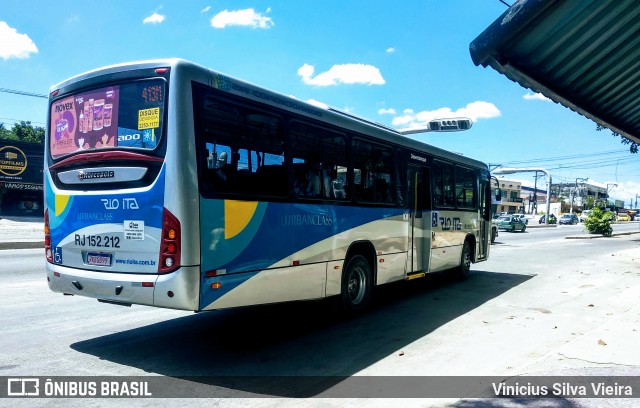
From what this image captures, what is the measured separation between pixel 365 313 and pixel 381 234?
55.4 inches

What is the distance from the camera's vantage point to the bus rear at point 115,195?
5055 mm

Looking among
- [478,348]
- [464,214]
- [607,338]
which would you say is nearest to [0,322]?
[478,348]

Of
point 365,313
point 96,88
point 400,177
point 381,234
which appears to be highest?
point 96,88

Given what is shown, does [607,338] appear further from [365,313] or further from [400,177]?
[400,177]

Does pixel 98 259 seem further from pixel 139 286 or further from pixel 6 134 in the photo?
pixel 6 134

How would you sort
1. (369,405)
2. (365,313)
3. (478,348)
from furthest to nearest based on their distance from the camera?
(365,313) < (478,348) < (369,405)

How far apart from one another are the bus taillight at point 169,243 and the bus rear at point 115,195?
10 millimetres

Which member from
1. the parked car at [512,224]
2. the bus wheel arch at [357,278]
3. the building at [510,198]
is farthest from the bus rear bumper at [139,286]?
the building at [510,198]

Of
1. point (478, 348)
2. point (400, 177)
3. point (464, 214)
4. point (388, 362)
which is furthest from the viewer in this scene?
point (464, 214)

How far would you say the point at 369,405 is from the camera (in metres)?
4.39

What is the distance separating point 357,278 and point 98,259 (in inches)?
165

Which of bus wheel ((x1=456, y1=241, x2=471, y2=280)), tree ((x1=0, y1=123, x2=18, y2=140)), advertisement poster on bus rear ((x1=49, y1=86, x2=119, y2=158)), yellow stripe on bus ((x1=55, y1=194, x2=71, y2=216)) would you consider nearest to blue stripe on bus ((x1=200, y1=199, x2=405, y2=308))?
advertisement poster on bus rear ((x1=49, y1=86, x2=119, y2=158))

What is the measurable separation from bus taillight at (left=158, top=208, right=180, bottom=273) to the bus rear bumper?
0.30 feet

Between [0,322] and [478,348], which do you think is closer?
[478,348]
